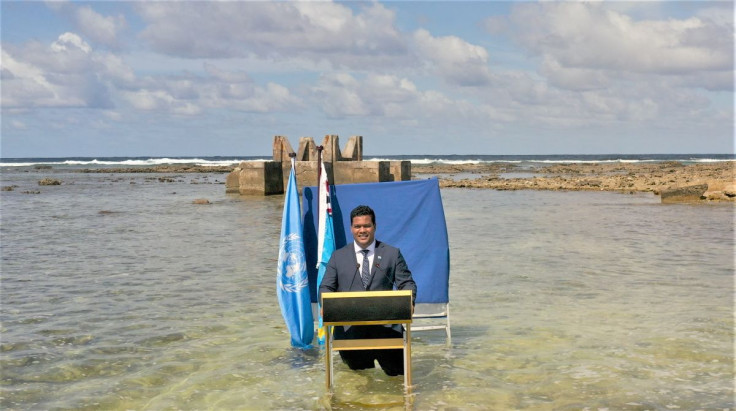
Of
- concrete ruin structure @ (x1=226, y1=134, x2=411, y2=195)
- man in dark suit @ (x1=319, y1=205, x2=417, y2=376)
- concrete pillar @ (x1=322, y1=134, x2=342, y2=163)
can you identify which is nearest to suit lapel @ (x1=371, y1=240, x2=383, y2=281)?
man in dark suit @ (x1=319, y1=205, x2=417, y2=376)

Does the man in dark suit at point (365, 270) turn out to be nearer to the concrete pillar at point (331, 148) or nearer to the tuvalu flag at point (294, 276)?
the tuvalu flag at point (294, 276)

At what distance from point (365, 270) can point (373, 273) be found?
0.26 ft

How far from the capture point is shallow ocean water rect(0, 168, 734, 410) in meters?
6.36

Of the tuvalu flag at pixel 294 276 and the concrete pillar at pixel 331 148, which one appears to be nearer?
the tuvalu flag at pixel 294 276

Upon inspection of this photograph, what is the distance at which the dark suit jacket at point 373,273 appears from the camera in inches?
239

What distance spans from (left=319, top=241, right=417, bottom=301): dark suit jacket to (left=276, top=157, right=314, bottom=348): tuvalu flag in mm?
951

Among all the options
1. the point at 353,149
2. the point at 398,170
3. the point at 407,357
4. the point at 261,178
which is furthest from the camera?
the point at 398,170

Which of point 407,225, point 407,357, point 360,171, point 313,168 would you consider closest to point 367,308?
point 407,357

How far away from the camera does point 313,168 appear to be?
90.2 feet

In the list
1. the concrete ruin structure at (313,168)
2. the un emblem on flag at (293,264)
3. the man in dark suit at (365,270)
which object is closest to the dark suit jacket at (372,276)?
the man in dark suit at (365,270)

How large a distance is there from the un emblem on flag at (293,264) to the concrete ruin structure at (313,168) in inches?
791

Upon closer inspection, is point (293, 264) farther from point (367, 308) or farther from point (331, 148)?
point (331, 148)

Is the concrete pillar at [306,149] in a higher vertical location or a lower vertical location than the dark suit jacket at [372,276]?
higher

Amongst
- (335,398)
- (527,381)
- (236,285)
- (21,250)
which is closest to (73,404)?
(335,398)
